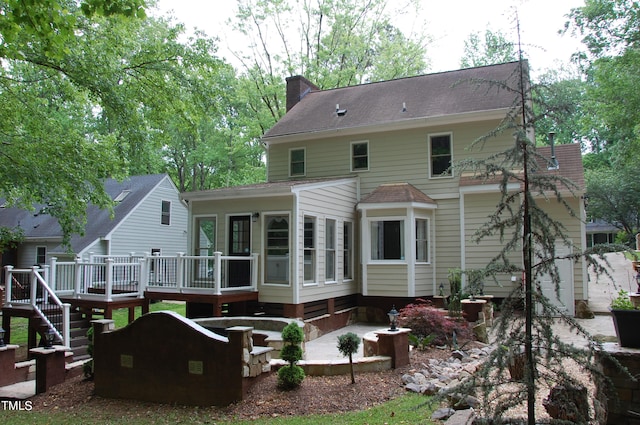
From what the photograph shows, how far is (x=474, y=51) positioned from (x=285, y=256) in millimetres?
28636

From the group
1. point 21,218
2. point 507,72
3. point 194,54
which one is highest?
point 507,72

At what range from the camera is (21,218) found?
25734 mm

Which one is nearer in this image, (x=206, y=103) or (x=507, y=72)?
(x=206, y=103)

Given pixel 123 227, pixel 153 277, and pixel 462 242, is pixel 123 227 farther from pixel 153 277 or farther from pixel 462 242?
pixel 462 242

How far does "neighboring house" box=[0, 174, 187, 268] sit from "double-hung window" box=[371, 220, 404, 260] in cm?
1172

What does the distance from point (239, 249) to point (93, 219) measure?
13.6m

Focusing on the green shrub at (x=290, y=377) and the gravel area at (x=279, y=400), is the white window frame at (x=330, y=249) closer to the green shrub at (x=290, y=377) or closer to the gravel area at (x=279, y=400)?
the gravel area at (x=279, y=400)

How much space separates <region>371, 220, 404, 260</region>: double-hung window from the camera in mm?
13688

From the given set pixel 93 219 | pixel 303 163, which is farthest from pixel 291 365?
pixel 93 219

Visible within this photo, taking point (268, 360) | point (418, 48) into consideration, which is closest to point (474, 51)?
point (418, 48)

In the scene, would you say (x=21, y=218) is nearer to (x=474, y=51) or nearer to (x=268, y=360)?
(x=268, y=360)

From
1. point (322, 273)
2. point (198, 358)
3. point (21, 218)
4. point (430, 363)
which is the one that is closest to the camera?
point (198, 358)

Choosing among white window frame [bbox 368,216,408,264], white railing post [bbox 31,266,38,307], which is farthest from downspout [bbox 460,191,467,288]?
white railing post [bbox 31,266,38,307]

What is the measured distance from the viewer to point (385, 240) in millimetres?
13781
